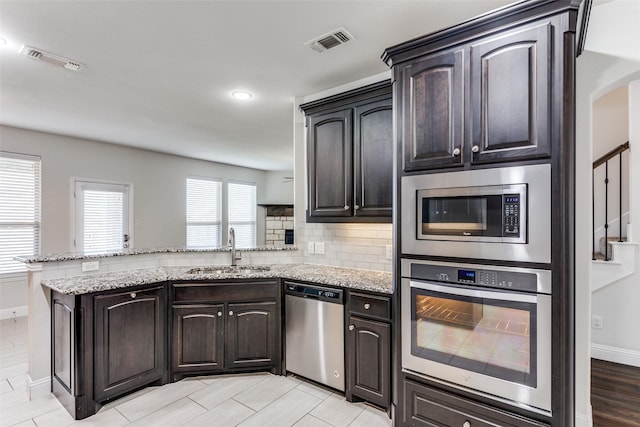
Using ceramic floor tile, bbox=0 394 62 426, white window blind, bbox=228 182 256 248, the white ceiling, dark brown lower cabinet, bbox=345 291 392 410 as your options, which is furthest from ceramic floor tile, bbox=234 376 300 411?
white window blind, bbox=228 182 256 248

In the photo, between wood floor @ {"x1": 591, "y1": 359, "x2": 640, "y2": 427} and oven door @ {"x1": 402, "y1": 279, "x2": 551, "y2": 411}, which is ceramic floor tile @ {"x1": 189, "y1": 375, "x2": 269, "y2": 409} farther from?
wood floor @ {"x1": 591, "y1": 359, "x2": 640, "y2": 427}

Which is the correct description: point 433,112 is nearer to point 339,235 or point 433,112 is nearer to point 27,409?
point 339,235

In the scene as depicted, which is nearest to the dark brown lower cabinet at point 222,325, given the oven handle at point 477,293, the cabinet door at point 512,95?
the oven handle at point 477,293

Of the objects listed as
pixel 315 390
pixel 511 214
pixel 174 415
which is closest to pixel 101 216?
pixel 174 415

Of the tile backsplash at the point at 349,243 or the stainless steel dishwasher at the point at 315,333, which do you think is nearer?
the stainless steel dishwasher at the point at 315,333

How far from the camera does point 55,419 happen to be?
231 centimetres

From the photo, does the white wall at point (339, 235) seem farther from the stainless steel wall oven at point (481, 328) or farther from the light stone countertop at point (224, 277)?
the stainless steel wall oven at point (481, 328)

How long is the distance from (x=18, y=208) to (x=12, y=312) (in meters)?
1.50

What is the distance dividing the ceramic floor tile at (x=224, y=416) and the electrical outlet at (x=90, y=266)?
154cm

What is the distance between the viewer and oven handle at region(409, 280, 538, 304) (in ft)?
5.31

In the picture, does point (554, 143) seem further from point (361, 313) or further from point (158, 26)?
point (158, 26)

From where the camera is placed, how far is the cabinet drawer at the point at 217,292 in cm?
278

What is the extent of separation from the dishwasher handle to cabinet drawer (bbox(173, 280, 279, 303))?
0.81 ft

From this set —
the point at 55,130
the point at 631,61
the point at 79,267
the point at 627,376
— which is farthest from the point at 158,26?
the point at 627,376
